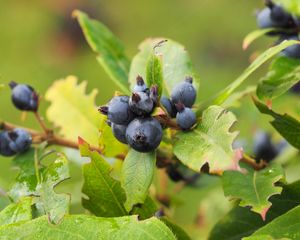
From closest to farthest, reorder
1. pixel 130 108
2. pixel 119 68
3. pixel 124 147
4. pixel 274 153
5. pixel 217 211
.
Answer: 1. pixel 130 108
2. pixel 124 147
3. pixel 119 68
4. pixel 274 153
5. pixel 217 211

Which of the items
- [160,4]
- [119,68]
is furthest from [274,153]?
[160,4]

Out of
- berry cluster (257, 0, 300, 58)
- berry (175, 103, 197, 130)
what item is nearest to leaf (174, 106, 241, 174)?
berry (175, 103, 197, 130)

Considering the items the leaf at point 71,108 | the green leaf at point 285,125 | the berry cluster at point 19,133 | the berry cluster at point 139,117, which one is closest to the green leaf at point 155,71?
the berry cluster at point 139,117

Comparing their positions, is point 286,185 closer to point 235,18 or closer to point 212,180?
point 212,180

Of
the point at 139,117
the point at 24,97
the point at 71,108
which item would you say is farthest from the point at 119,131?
the point at 71,108

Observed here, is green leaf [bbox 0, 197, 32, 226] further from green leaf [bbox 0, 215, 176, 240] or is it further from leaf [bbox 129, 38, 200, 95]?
leaf [bbox 129, 38, 200, 95]

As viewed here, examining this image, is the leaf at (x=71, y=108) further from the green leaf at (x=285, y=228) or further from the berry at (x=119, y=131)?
the green leaf at (x=285, y=228)

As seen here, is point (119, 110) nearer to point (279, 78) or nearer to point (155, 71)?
point (155, 71)
